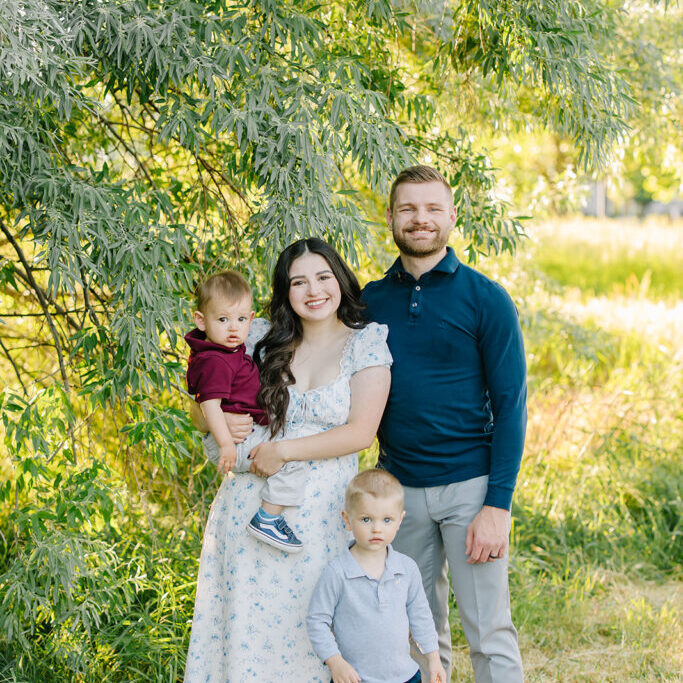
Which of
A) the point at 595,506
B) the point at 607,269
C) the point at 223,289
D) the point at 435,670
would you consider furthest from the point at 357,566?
the point at 607,269

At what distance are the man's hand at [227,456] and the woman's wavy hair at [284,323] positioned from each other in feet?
0.42

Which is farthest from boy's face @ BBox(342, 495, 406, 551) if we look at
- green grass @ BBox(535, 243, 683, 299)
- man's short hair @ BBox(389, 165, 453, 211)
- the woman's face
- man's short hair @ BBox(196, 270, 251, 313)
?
green grass @ BBox(535, 243, 683, 299)

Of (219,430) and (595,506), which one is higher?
(219,430)

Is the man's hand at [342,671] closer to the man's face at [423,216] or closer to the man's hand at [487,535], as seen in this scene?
the man's hand at [487,535]

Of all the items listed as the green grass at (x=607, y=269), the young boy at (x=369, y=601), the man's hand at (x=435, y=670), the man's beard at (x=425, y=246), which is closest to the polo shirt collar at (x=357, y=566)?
the young boy at (x=369, y=601)

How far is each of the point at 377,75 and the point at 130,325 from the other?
1.68 metres

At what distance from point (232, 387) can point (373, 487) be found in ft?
1.75

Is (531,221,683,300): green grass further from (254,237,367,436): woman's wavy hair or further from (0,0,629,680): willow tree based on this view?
(254,237,367,436): woman's wavy hair

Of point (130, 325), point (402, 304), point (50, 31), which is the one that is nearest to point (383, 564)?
point (402, 304)

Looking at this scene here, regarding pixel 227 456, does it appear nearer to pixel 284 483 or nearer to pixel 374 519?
pixel 284 483

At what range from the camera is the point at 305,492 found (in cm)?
255

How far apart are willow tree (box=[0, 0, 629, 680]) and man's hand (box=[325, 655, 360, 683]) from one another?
820 mm

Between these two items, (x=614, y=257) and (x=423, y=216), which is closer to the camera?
(x=423, y=216)

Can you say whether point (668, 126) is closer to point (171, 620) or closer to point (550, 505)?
point (550, 505)
